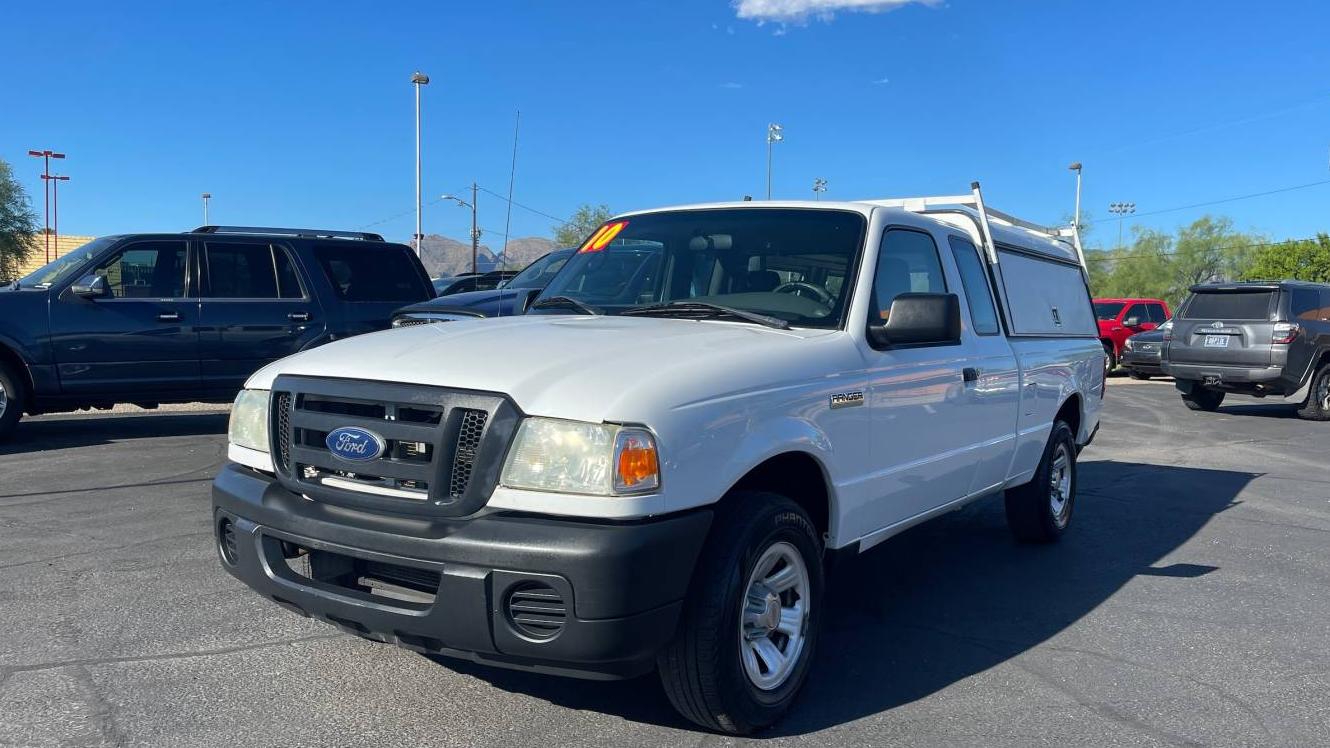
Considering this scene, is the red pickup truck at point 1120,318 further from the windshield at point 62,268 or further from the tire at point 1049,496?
the windshield at point 62,268

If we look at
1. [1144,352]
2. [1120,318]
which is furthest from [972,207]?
[1120,318]

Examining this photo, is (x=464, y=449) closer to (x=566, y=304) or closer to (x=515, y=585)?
(x=515, y=585)

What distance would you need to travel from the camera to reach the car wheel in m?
14.0

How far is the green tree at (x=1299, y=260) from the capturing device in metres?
52.2

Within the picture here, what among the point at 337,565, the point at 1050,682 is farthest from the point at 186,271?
the point at 1050,682

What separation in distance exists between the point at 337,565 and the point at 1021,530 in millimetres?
4444

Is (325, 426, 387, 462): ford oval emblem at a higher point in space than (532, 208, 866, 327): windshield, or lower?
lower

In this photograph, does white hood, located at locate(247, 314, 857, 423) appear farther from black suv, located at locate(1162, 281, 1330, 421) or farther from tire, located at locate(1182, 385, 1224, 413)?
tire, located at locate(1182, 385, 1224, 413)

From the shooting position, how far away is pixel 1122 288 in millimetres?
73188

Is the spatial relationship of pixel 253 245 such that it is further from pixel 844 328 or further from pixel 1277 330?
pixel 1277 330

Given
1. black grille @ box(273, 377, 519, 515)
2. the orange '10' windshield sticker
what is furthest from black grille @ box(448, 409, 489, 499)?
the orange '10' windshield sticker

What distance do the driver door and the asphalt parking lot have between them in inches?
77.8

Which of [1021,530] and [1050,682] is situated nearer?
[1050,682]

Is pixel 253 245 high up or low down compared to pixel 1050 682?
up
